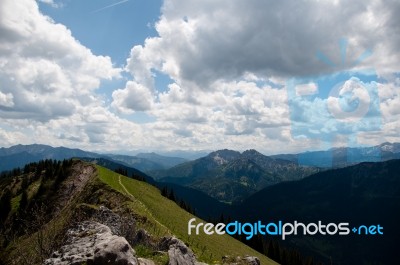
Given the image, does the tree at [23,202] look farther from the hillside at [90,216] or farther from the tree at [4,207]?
the tree at [4,207]

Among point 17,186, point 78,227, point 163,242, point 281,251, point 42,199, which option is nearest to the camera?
point 78,227

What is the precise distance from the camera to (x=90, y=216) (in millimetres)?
56438

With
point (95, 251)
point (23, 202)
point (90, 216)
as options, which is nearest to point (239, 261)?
point (90, 216)

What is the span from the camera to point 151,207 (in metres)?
81.6

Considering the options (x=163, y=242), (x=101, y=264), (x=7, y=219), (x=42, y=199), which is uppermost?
(x=101, y=264)

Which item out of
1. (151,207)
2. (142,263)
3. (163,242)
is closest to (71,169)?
(151,207)

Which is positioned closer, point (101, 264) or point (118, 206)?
point (101, 264)

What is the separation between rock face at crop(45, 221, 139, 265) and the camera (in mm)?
18734

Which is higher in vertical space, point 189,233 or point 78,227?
point 78,227

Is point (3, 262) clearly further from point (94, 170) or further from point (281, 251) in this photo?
point (281, 251)

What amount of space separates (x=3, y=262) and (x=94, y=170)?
9225cm

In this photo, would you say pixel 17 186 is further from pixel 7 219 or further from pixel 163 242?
pixel 163 242

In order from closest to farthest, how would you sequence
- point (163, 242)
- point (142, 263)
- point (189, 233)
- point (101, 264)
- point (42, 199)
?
1. point (101, 264)
2. point (142, 263)
3. point (163, 242)
4. point (189, 233)
5. point (42, 199)

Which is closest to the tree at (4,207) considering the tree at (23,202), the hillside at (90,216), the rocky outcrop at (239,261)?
the hillside at (90,216)
